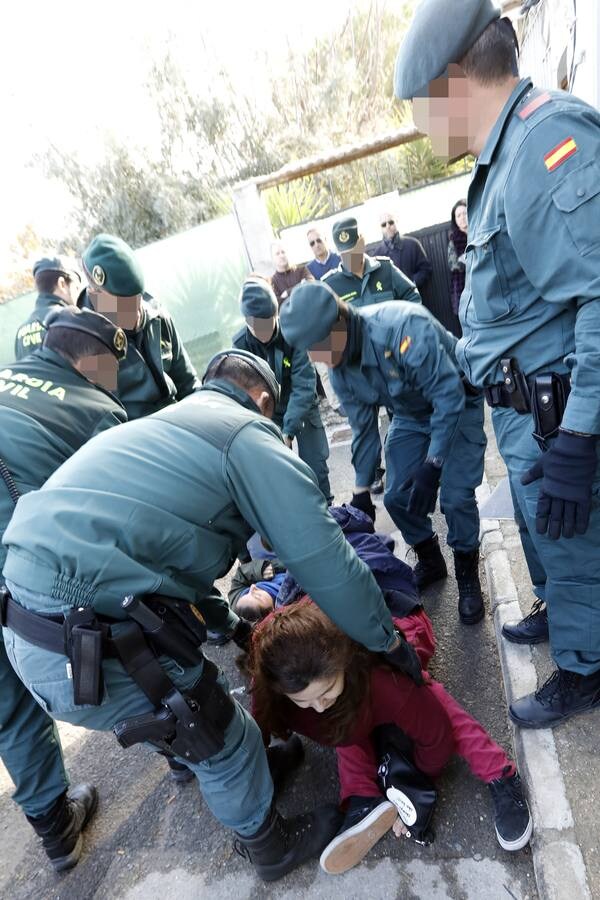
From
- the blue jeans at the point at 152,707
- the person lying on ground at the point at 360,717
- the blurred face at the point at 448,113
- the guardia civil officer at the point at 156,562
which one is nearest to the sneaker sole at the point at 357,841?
the person lying on ground at the point at 360,717

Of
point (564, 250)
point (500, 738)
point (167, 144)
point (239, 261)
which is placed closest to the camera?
point (564, 250)

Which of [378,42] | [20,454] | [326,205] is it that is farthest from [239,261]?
[378,42]

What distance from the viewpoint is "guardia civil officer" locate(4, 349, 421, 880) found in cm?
120

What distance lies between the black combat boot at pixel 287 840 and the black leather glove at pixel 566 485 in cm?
115

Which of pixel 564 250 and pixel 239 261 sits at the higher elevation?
pixel 564 250

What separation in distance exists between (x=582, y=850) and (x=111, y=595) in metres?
1.29

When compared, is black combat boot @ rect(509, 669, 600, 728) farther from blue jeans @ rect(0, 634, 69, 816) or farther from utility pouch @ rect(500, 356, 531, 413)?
blue jeans @ rect(0, 634, 69, 816)

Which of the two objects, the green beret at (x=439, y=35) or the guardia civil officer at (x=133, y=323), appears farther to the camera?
the guardia civil officer at (x=133, y=323)

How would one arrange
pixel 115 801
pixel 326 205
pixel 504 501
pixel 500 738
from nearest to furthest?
pixel 500 738, pixel 115 801, pixel 504 501, pixel 326 205

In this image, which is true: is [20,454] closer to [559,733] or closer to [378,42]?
[559,733]

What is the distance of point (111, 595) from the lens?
48.2 inches

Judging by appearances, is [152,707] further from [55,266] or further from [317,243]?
[317,243]

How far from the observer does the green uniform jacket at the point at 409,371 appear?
6.71 feet

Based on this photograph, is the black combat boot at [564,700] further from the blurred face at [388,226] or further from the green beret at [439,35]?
the blurred face at [388,226]
